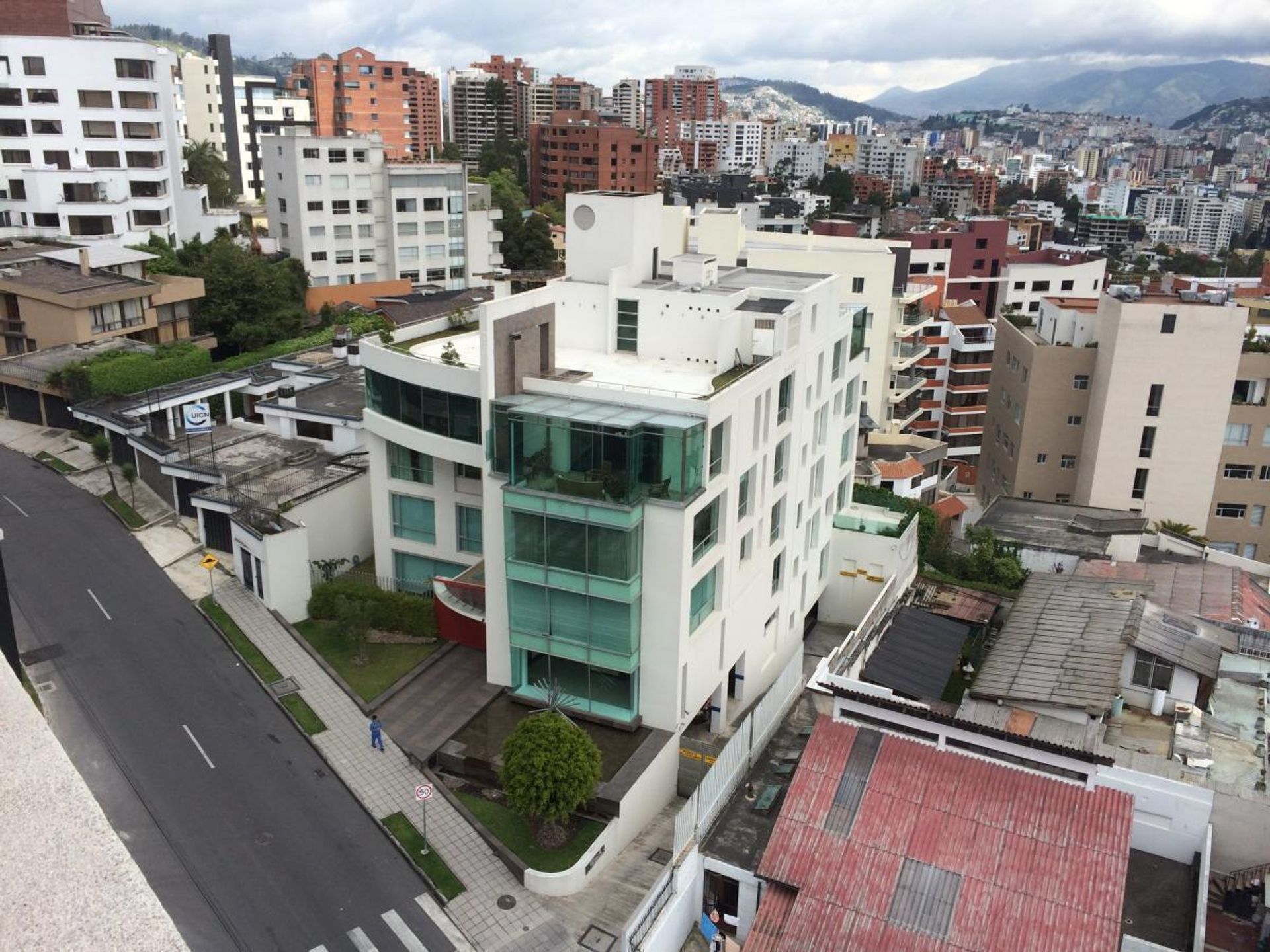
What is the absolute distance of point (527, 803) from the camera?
28500mm

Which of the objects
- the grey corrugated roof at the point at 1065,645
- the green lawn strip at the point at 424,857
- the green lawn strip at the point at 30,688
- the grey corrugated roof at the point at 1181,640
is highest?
the grey corrugated roof at the point at 1181,640

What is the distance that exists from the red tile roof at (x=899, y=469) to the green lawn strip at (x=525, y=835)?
3147 centimetres

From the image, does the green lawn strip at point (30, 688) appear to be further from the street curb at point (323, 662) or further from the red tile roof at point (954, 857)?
the red tile roof at point (954, 857)

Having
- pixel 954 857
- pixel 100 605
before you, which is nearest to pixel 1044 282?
pixel 954 857

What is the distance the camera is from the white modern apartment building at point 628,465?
3103cm

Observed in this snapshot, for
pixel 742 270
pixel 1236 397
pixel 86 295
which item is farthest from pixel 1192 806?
pixel 86 295

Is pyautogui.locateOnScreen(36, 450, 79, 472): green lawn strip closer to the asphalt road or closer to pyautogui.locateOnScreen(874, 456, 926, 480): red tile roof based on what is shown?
the asphalt road

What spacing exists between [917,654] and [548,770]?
1598 centimetres

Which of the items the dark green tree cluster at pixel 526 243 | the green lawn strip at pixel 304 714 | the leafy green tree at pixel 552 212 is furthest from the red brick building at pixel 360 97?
the green lawn strip at pixel 304 714

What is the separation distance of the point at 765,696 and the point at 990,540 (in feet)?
58.4

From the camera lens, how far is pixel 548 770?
2833 cm

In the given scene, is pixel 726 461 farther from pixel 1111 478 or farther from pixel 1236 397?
pixel 1236 397

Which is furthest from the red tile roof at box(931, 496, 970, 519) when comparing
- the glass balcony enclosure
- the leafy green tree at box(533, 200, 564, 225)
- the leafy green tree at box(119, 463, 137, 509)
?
the leafy green tree at box(533, 200, 564, 225)

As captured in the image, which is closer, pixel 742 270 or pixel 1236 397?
pixel 742 270
